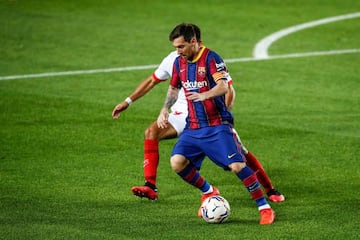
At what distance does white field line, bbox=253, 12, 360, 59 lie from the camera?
22750 millimetres

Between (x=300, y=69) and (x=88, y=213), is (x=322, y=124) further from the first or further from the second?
(x=88, y=213)

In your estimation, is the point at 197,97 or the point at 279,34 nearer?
the point at 197,97

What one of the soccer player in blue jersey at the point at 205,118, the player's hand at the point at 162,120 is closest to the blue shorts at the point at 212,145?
the soccer player in blue jersey at the point at 205,118

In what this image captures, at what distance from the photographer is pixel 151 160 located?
13641 millimetres

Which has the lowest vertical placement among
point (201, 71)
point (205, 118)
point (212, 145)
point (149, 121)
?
point (149, 121)

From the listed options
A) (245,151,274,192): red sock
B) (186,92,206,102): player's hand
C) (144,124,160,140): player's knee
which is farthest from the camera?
(144,124,160,140): player's knee

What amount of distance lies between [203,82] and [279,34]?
12547 mm

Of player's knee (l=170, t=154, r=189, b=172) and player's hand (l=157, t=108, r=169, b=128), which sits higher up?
player's hand (l=157, t=108, r=169, b=128)

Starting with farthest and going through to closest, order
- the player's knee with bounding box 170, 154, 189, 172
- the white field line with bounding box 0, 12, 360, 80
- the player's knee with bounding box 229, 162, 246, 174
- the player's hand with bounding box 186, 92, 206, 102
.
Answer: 1. the white field line with bounding box 0, 12, 360, 80
2. the player's knee with bounding box 170, 154, 189, 172
3. the player's knee with bounding box 229, 162, 246, 174
4. the player's hand with bounding box 186, 92, 206, 102

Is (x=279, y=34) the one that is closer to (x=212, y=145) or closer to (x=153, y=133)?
(x=153, y=133)

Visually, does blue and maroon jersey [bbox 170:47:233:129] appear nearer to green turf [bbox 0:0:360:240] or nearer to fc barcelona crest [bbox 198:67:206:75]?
fc barcelona crest [bbox 198:67:206:75]

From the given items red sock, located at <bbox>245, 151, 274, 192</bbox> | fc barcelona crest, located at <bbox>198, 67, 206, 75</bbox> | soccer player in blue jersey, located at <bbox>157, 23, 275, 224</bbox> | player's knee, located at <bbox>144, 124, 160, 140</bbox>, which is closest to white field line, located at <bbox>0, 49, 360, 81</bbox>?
player's knee, located at <bbox>144, 124, 160, 140</bbox>

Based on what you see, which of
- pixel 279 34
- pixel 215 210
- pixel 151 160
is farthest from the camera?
pixel 279 34

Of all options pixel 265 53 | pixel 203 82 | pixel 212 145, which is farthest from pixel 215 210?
pixel 265 53
